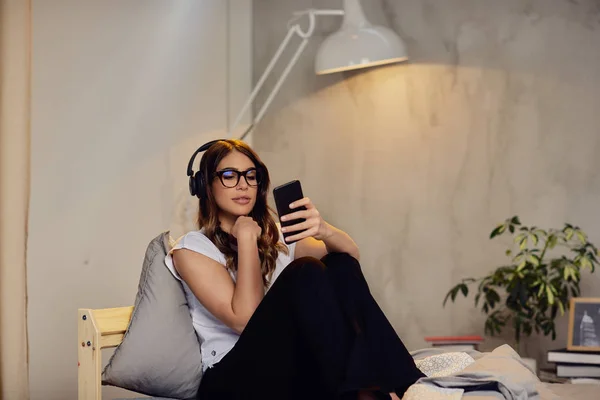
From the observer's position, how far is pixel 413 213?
9.46 feet

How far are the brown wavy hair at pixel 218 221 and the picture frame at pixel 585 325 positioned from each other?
0.91 m

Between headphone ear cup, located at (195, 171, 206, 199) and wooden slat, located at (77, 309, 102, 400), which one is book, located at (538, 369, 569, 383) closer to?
headphone ear cup, located at (195, 171, 206, 199)

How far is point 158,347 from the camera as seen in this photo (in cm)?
174

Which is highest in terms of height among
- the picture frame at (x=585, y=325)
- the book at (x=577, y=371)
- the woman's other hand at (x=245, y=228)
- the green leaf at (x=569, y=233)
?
the woman's other hand at (x=245, y=228)

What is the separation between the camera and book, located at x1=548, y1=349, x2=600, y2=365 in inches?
88.9

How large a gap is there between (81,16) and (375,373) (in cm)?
156

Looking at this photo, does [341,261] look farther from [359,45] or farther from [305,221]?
[359,45]

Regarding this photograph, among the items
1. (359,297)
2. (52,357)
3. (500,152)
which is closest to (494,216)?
(500,152)

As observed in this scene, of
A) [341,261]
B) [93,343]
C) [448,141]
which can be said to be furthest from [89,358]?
[448,141]

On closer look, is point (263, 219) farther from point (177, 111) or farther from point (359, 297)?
point (177, 111)

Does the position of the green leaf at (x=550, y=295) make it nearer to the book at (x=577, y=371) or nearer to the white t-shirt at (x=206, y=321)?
the book at (x=577, y=371)

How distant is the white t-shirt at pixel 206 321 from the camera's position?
1.86m

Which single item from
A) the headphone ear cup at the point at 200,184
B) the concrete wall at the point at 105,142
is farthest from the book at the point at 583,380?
the concrete wall at the point at 105,142

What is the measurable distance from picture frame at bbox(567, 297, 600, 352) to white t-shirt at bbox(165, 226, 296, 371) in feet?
3.43
